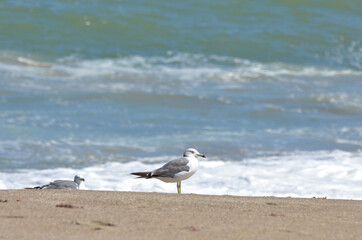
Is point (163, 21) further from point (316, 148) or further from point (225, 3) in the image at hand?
point (316, 148)

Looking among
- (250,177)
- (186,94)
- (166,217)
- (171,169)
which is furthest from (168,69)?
(166,217)

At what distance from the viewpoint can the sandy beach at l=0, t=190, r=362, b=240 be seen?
14.8ft

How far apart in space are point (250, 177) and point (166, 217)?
4123 millimetres

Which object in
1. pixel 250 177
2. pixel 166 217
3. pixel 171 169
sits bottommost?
pixel 166 217

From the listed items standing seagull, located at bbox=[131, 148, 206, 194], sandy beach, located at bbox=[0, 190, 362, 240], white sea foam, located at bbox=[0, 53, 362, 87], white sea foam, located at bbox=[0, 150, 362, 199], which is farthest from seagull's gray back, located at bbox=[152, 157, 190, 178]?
white sea foam, located at bbox=[0, 53, 362, 87]

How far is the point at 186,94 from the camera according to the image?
14.6 metres

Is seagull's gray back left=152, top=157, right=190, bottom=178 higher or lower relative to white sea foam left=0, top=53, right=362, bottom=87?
lower

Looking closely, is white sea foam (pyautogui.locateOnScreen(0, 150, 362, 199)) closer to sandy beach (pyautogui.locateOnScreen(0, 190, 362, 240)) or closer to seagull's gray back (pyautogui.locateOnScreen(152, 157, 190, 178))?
seagull's gray back (pyautogui.locateOnScreen(152, 157, 190, 178))

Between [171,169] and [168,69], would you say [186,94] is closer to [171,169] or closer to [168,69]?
[168,69]

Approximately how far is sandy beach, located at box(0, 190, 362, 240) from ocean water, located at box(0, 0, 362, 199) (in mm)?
2561

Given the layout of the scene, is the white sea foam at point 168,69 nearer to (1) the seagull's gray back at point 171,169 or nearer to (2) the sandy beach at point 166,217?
(1) the seagull's gray back at point 171,169

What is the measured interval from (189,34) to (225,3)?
2.60 m

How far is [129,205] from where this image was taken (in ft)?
17.6

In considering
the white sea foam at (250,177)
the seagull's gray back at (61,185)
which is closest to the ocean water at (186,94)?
the white sea foam at (250,177)
